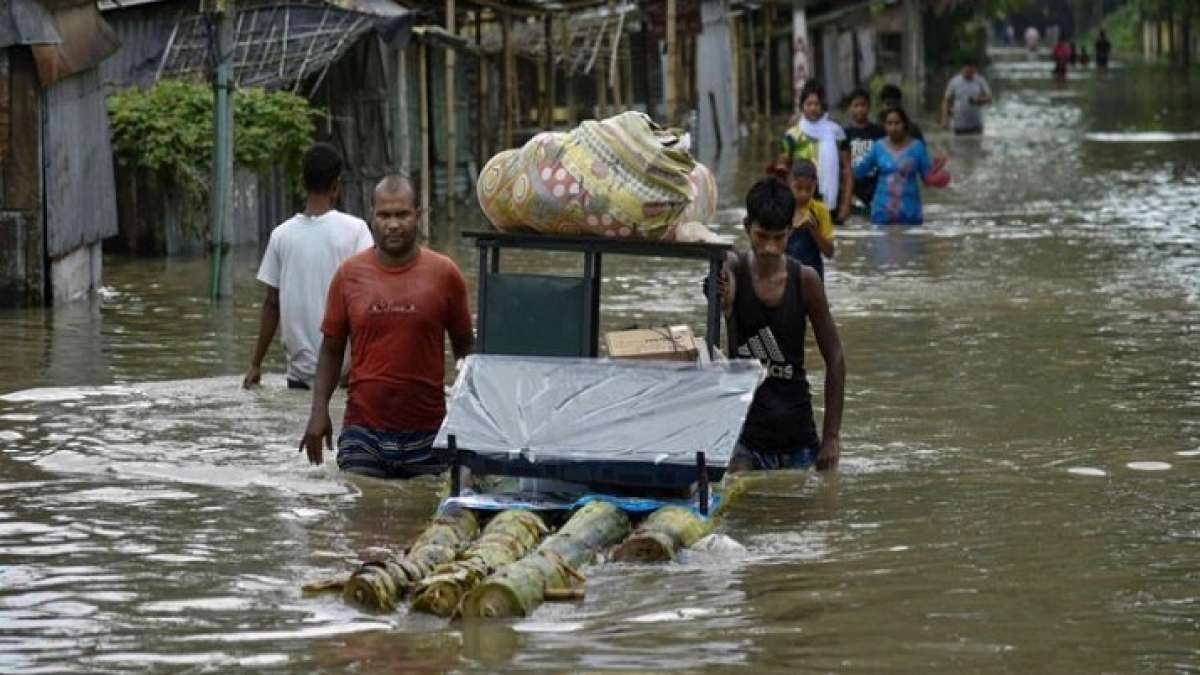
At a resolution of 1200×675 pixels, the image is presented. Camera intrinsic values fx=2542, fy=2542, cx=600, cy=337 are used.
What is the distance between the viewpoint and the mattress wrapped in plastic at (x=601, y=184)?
886 centimetres

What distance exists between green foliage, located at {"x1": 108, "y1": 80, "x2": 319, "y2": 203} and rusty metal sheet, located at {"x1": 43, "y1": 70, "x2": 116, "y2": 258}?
1235mm

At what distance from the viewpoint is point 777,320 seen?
376 inches

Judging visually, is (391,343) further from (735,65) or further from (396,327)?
(735,65)

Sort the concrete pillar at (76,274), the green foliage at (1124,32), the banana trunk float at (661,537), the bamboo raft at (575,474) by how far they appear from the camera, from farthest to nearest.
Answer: the green foliage at (1124,32) → the concrete pillar at (76,274) → the banana trunk float at (661,537) → the bamboo raft at (575,474)

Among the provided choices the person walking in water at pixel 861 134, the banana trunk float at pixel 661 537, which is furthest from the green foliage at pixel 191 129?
the banana trunk float at pixel 661 537

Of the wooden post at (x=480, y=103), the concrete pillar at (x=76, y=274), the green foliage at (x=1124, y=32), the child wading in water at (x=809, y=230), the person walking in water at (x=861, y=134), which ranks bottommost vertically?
the concrete pillar at (x=76, y=274)

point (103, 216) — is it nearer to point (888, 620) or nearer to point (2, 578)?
point (2, 578)

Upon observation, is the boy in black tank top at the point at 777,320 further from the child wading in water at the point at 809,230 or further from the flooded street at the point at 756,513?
the child wading in water at the point at 809,230

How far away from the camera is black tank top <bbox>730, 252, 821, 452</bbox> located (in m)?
9.55

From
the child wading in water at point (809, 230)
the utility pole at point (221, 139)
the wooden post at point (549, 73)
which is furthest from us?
the wooden post at point (549, 73)

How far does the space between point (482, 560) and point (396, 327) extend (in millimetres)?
1828

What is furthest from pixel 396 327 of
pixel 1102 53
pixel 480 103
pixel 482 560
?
pixel 1102 53

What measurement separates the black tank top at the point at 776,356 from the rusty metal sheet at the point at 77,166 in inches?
309

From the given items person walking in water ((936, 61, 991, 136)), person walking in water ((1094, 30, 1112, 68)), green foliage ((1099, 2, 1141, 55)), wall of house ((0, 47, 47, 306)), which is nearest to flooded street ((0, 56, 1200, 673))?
wall of house ((0, 47, 47, 306))
